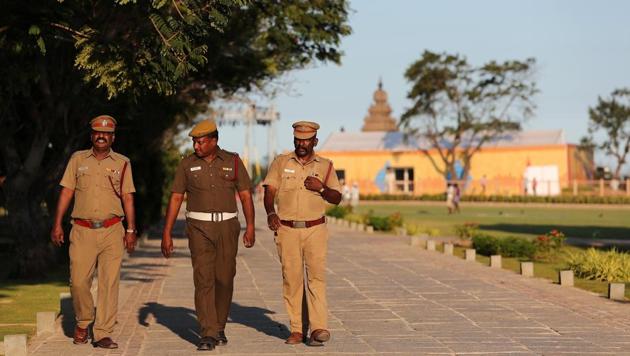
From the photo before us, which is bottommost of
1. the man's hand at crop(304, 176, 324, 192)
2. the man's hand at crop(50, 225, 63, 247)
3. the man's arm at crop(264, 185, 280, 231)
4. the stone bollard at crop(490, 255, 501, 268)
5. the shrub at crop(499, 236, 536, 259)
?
the stone bollard at crop(490, 255, 501, 268)

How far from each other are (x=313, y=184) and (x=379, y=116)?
9292 cm

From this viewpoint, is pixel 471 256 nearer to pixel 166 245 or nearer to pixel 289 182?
pixel 289 182

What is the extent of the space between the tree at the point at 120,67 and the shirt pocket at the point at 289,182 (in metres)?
3.03

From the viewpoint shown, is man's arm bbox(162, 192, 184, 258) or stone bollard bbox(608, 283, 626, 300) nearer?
man's arm bbox(162, 192, 184, 258)

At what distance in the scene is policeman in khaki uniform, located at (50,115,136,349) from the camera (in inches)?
393

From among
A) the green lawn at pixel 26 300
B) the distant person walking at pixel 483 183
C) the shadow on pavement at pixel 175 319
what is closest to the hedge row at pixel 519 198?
the distant person walking at pixel 483 183

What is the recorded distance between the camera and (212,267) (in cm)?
978

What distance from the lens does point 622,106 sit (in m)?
78.4

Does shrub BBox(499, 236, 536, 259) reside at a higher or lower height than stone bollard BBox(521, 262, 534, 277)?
higher

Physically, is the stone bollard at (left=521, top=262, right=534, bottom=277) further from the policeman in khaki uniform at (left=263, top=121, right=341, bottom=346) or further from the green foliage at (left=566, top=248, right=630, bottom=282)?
the policeman in khaki uniform at (left=263, top=121, right=341, bottom=346)

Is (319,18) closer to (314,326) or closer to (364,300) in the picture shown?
(364,300)

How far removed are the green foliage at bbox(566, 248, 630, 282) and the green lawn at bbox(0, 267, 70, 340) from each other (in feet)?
25.5

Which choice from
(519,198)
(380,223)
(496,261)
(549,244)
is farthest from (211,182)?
(519,198)

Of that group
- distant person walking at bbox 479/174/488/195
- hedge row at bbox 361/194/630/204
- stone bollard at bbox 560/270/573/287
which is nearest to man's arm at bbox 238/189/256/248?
stone bollard at bbox 560/270/573/287
